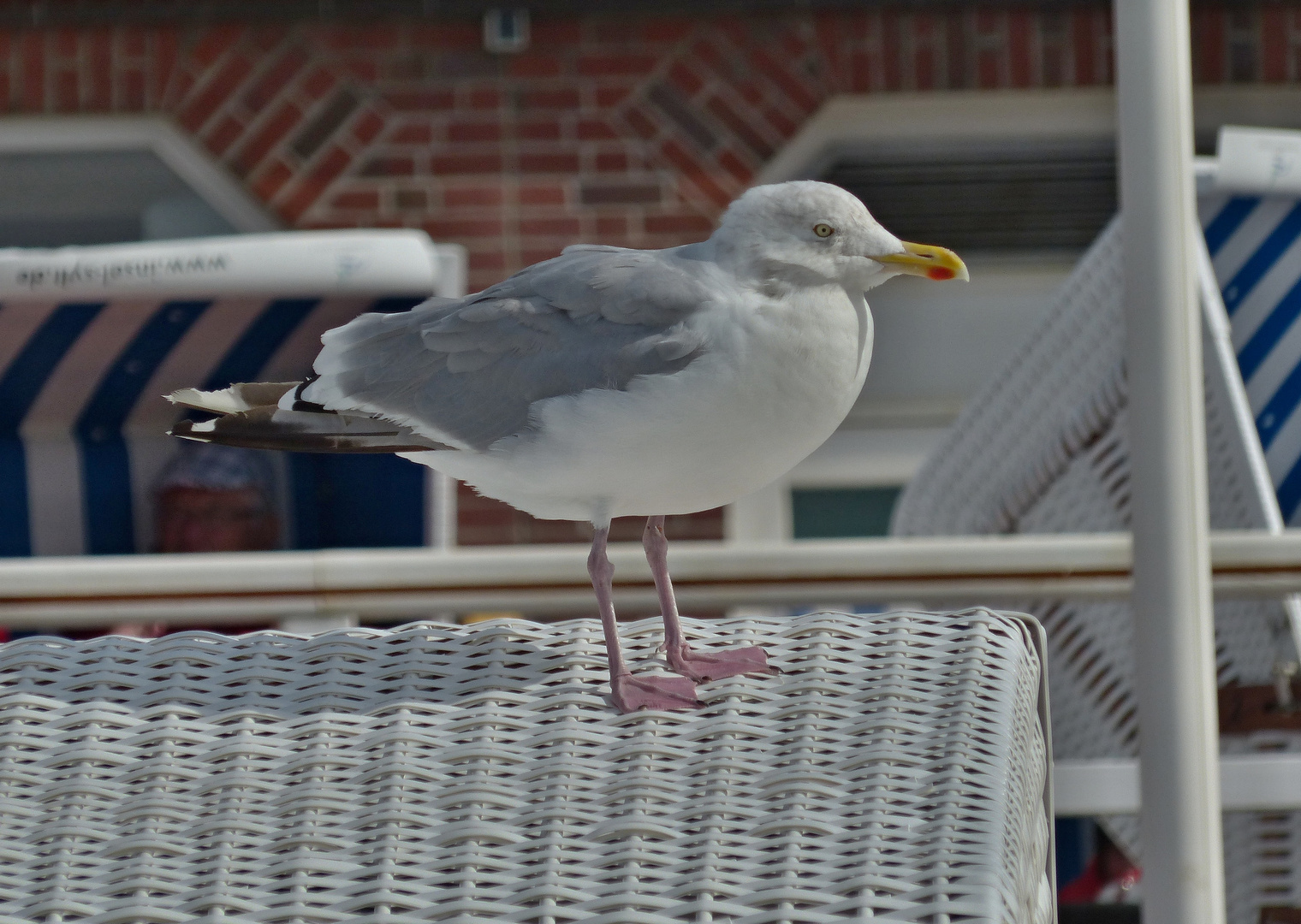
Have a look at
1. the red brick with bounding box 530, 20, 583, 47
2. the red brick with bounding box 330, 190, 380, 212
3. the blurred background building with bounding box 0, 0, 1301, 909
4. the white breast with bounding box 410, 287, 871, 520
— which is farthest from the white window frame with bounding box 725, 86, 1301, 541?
the white breast with bounding box 410, 287, 871, 520

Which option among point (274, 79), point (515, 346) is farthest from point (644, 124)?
point (515, 346)

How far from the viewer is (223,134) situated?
12.9ft

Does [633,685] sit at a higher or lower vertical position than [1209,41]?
lower

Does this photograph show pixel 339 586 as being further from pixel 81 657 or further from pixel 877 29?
pixel 877 29

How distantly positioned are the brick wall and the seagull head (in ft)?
9.20

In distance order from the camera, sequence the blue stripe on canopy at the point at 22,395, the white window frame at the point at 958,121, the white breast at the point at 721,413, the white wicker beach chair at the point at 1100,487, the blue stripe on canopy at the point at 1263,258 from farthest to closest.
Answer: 1. the white window frame at the point at 958,121
2. the blue stripe on canopy at the point at 22,395
3. the blue stripe on canopy at the point at 1263,258
4. the white wicker beach chair at the point at 1100,487
5. the white breast at the point at 721,413

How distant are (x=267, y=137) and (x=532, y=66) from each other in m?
0.71

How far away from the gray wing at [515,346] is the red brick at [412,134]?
2799 mm

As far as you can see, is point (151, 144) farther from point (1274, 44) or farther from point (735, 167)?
point (1274, 44)

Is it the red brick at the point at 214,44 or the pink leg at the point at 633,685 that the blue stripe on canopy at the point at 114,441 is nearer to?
the red brick at the point at 214,44

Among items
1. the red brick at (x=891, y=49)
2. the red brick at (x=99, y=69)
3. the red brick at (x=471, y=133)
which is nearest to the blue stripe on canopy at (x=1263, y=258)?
the red brick at (x=891, y=49)

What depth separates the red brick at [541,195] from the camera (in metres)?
3.97

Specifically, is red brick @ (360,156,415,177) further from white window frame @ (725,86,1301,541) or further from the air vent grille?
the air vent grille

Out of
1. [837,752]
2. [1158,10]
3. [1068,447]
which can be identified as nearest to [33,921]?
[837,752]
